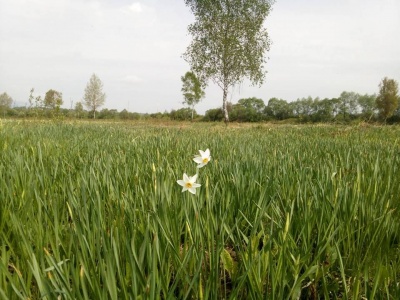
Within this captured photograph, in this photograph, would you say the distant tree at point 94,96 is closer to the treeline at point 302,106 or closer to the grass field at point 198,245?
the treeline at point 302,106

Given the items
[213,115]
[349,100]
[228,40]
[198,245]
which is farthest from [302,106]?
[198,245]

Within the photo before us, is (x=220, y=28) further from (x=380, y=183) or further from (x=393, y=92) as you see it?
(x=393, y=92)

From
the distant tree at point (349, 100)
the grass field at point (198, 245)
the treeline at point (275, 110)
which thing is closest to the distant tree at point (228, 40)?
the treeline at point (275, 110)

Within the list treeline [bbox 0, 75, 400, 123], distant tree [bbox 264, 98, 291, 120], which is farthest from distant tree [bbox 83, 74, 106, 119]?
distant tree [bbox 264, 98, 291, 120]

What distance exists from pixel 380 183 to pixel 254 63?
30.1 metres

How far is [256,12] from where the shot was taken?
29.7m

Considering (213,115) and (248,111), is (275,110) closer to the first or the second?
(248,111)

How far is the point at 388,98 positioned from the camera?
156ft

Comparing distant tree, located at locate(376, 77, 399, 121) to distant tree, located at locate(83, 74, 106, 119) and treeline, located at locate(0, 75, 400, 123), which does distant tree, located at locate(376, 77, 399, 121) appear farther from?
distant tree, located at locate(83, 74, 106, 119)

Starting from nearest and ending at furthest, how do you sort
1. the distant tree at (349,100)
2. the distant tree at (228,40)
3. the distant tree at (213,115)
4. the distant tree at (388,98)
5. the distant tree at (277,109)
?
the distant tree at (228,40) < the distant tree at (388,98) < the distant tree at (213,115) < the distant tree at (277,109) < the distant tree at (349,100)

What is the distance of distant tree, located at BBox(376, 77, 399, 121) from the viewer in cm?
4719

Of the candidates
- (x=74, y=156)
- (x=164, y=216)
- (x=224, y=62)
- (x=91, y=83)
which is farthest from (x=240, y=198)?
(x=91, y=83)

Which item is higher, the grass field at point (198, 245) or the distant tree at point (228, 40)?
the distant tree at point (228, 40)

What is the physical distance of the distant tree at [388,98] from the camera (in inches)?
1858
